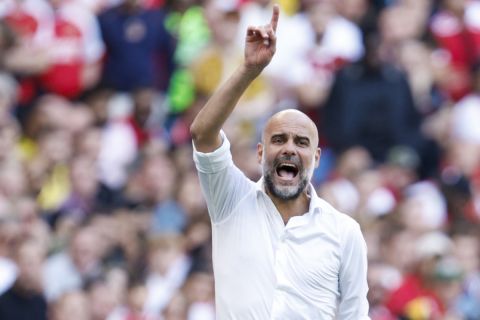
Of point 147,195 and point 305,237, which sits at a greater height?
point 147,195

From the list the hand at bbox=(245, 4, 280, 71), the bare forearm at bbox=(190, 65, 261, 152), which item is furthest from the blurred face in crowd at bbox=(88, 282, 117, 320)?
the hand at bbox=(245, 4, 280, 71)

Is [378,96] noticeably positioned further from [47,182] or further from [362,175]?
[47,182]

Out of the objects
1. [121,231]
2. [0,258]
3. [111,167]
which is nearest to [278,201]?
[0,258]

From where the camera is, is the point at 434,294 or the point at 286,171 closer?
the point at 286,171

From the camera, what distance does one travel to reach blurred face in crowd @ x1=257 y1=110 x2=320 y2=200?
6758 millimetres

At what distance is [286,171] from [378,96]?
6.63 metres

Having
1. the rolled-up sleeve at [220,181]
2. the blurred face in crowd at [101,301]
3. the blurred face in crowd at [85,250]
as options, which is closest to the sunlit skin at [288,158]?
the rolled-up sleeve at [220,181]

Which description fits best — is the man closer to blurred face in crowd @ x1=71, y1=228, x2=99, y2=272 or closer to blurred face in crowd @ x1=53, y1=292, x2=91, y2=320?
blurred face in crowd @ x1=53, y1=292, x2=91, y2=320

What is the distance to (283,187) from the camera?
676cm

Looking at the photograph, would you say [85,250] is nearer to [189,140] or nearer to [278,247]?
[189,140]

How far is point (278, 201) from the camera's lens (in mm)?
6871

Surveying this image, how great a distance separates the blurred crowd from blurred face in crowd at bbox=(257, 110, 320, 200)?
3.54 metres

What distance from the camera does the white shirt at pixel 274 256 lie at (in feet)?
21.8

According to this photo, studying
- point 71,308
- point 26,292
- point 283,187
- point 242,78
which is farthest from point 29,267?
point 242,78
